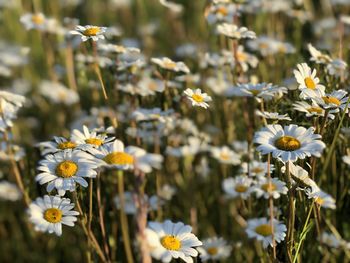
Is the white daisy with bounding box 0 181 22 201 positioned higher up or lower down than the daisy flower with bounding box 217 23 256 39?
lower down

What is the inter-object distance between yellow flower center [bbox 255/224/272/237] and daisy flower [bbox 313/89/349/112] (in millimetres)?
410

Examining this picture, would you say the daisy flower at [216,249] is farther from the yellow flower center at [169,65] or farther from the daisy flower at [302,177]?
the yellow flower center at [169,65]

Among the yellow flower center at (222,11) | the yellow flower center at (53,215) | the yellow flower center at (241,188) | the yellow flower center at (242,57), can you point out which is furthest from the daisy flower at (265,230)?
the yellow flower center at (222,11)

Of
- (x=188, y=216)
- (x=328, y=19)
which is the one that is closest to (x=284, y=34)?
(x=328, y=19)

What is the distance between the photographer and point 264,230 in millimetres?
1469

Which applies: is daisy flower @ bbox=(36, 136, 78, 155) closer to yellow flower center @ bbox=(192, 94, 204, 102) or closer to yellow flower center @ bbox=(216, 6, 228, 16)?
yellow flower center @ bbox=(192, 94, 204, 102)

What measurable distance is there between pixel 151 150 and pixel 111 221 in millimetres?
541

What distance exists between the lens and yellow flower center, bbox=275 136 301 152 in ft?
3.88

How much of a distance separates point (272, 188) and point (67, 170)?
1.99ft

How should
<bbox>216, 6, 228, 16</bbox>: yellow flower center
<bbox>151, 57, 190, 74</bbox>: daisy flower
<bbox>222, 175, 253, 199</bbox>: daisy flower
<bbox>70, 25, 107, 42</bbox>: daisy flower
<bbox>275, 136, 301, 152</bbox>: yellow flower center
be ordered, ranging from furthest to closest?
<bbox>216, 6, 228, 16</bbox>: yellow flower center < <bbox>151, 57, 190, 74</bbox>: daisy flower < <bbox>222, 175, 253, 199</bbox>: daisy flower < <bbox>70, 25, 107, 42</bbox>: daisy flower < <bbox>275, 136, 301, 152</bbox>: yellow flower center

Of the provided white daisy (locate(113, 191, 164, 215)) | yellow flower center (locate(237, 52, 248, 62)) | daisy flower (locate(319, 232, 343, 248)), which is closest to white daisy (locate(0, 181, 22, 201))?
white daisy (locate(113, 191, 164, 215))

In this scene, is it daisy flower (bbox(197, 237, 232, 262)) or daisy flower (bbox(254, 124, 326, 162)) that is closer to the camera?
daisy flower (bbox(254, 124, 326, 162))

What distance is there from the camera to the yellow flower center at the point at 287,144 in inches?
46.5

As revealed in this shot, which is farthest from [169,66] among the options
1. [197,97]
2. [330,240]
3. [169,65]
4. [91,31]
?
[330,240]
